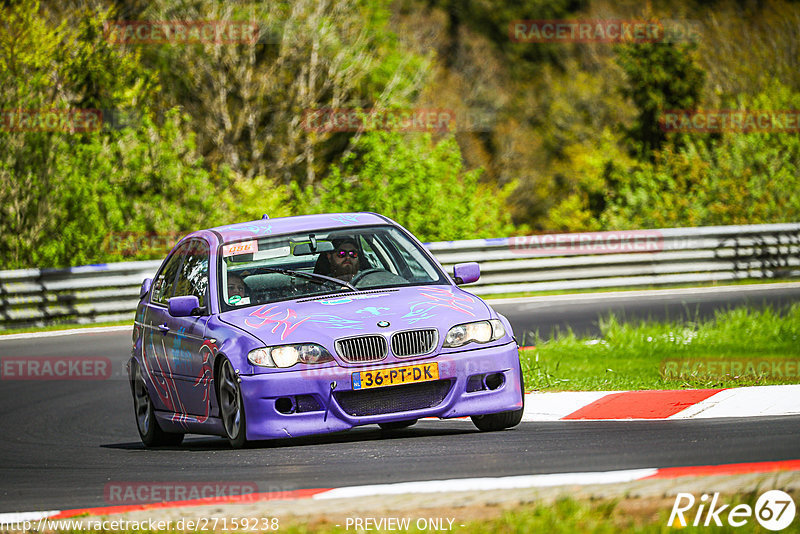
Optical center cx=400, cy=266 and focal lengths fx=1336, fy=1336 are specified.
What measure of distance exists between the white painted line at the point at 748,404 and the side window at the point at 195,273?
340 centimetres

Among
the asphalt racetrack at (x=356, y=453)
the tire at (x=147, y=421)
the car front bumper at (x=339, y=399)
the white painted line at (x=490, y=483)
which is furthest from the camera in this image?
the tire at (x=147, y=421)

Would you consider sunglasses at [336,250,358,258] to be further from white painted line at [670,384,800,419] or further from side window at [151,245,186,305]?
white painted line at [670,384,800,419]

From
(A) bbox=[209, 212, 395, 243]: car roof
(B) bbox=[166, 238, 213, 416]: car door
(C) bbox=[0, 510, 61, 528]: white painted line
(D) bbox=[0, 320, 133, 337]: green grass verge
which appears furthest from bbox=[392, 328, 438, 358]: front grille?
(D) bbox=[0, 320, 133, 337]: green grass verge

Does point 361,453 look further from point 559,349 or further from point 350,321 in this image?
point 559,349

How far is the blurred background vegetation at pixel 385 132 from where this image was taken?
23.3 m

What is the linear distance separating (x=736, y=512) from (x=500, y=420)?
356cm

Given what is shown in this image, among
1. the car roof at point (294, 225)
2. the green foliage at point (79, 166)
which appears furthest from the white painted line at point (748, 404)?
the green foliage at point (79, 166)

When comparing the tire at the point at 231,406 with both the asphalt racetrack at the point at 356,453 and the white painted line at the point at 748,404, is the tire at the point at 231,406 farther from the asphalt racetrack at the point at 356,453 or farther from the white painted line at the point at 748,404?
the white painted line at the point at 748,404

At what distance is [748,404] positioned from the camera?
29.9 feet

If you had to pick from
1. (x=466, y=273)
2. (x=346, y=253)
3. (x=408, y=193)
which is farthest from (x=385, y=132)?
(x=466, y=273)

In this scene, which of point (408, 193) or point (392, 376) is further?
point (408, 193)

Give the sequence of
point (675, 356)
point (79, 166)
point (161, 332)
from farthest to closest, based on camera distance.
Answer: point (79, 166) → point (675, 356) → point (161, 332)

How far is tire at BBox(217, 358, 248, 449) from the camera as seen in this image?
26.6ft

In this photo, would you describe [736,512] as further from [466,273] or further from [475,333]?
[466,273]
